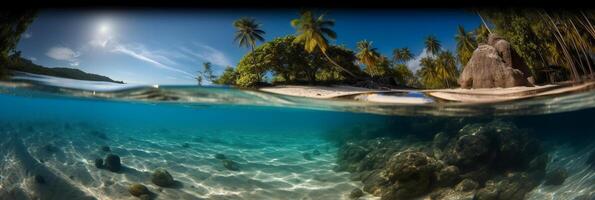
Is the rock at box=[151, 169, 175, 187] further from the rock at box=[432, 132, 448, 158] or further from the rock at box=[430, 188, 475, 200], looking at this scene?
the rock at box=[432, 132, 448, 158]

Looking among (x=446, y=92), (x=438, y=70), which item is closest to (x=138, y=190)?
(x=438, y=70)

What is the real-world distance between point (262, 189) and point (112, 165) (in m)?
4.55

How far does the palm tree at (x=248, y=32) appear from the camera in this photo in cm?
575

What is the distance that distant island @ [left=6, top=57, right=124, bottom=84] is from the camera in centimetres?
752

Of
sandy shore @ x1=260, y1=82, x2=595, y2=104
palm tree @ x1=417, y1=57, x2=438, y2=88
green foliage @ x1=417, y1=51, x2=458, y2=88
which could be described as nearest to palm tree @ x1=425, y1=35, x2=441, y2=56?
green foliage @ x1=417, y1=51, x2=458, y2=88

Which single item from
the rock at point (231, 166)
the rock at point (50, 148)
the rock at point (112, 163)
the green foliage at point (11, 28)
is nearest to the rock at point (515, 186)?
the rock at point (231, 166)

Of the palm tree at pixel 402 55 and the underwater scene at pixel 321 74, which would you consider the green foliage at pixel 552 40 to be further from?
the palm tree at pixel 402 55

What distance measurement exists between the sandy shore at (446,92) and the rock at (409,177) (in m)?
1.82

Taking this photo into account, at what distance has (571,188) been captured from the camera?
29.5 feet

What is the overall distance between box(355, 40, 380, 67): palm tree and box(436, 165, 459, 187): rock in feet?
14.7

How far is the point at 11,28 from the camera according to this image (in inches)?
268

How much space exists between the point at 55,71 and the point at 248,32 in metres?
5.30

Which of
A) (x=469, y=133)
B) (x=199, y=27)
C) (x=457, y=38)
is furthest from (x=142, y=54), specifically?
(x=469, y=133)

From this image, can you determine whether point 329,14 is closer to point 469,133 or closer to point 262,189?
point 262,189
